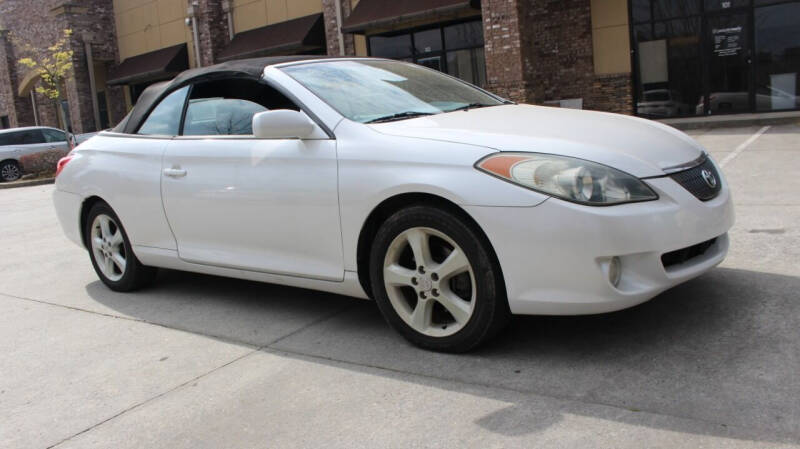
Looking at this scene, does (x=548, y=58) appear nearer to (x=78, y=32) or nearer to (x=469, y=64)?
(x=469, y=64)

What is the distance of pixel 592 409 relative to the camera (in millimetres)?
2938

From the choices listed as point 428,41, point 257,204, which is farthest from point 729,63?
point 257,204

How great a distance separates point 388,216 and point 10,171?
2199 centimetres

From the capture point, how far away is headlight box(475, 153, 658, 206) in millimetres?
3219

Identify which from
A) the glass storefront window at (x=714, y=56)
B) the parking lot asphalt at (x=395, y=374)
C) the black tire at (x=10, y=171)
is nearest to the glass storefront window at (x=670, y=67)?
the glass storefront window at (x=714, y=56)

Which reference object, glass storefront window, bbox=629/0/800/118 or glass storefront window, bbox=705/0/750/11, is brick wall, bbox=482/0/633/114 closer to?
glass storefront window, bbox=629/0/800/118

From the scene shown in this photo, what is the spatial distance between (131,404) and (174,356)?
63cm

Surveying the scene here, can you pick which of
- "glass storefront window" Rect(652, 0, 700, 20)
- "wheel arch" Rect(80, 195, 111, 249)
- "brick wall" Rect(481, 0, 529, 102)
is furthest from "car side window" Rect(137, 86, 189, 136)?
"glass storefront window" Rect(652, 0, 700, 20)

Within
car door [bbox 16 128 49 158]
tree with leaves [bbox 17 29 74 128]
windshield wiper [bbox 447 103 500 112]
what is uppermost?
tree with leaves [bbox 17 29 74 128]

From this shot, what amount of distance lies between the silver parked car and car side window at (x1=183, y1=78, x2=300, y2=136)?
19140mm

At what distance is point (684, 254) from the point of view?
348 centimetres

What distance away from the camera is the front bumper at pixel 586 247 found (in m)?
3.16

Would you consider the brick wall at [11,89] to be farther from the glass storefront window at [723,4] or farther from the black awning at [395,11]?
the glass storefront window at [723,4]

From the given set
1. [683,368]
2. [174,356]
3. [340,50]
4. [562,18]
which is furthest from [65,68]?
[683,368]
